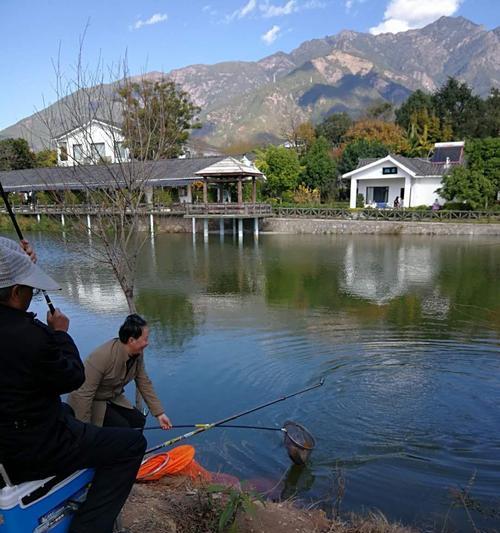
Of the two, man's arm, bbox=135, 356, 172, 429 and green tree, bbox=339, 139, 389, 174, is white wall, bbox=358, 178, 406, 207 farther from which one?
man's arm, bbox=135, 356, 172, 429

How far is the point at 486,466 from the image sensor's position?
4.64 metres

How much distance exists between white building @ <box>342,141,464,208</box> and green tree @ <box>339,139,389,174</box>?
96.0 inches

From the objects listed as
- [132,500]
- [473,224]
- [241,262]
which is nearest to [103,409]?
[132,500]

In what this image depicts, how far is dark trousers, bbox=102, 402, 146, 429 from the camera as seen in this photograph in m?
3.14

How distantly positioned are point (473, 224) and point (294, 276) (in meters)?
14.8

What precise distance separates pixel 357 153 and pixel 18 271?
3627cm

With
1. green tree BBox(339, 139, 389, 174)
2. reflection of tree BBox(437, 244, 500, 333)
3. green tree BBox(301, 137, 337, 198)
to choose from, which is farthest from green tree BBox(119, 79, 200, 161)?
green tree BBox(339, 139, 389, 174)

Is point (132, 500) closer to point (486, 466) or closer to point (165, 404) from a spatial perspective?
point (165, 404)

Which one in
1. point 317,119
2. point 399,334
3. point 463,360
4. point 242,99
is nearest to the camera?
point 463,360

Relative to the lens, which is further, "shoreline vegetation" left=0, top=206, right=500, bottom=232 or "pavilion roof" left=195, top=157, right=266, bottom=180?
"shoreline vegetation" left=0, top=206, right=500, bottom=232

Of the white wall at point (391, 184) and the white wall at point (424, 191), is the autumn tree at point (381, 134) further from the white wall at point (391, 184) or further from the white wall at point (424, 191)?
the white wall at point (424, 191)

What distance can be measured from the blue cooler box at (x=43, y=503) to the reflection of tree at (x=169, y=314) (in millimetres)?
6142

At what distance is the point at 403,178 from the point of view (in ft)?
103

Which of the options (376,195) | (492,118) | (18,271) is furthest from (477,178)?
(18,271)
